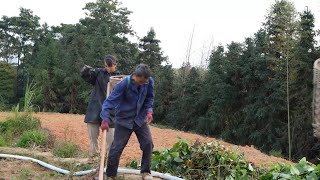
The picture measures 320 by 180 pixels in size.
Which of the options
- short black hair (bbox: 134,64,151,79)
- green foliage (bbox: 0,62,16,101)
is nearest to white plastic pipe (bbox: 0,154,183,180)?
short black hair (bbox: 134,64,151,79)

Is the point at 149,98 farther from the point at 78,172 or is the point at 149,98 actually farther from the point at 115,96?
the point at 78,172

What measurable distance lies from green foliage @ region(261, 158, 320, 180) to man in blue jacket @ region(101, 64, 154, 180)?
1286 mm

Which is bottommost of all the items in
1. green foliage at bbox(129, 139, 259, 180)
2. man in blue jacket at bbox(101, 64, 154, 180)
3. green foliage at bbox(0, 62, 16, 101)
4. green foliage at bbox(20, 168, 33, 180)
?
green foliage at bbox(20, 168, 33, 180)

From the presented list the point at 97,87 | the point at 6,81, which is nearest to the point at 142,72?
the point at 97,87

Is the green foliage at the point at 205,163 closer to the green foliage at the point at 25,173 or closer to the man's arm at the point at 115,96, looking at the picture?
the man's arm at the point at 115,96

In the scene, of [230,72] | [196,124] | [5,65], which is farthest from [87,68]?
[5,65]

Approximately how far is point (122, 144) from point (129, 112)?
0.34 metres

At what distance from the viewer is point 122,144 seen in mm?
4480

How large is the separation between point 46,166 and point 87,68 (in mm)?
1403

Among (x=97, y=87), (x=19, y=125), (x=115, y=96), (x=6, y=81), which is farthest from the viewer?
(x=6, y=81)

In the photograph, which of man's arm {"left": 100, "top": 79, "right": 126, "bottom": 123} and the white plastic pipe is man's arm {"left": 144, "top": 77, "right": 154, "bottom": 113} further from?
the white plastic pipe

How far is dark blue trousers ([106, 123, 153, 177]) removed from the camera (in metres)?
4.47

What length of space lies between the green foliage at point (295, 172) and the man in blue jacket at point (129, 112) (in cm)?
129

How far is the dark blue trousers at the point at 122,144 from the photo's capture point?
176 inches
